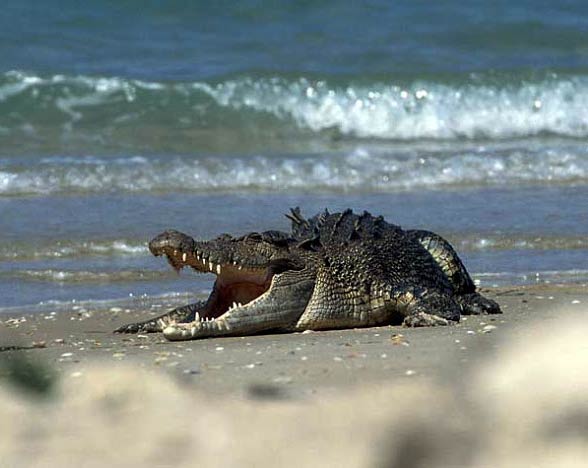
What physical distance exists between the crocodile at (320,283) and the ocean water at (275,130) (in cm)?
125

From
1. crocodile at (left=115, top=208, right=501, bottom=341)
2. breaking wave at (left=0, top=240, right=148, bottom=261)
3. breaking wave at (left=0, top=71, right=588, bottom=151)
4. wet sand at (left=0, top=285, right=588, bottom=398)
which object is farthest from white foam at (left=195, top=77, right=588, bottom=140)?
crocodile at (left=115, top=208, right=501, bottom=341)

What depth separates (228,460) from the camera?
3.52 meters

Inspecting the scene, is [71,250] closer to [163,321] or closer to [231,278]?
[163,321]

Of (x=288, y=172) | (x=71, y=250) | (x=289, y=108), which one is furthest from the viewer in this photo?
(x=289, y=108)

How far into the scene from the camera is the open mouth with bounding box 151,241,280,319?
7.28m

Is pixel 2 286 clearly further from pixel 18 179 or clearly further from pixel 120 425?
pixel 120 425

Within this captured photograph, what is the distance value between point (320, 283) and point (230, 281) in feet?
Answer: 1.65

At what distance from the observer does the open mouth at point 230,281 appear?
728 cm

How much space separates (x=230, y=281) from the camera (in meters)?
7.55

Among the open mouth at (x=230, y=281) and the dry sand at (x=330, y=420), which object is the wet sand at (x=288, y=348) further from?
the dry sand at (x=330, y=420)

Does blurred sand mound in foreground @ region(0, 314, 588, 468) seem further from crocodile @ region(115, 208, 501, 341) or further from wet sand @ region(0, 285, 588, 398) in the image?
crocodile @ region(115, 208, 501, 341)

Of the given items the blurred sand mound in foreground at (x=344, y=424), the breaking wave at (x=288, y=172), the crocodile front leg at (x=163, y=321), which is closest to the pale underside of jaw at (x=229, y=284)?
the crocodile front leg at (x=163, y=321)

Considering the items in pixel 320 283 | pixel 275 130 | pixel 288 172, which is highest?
pixel 275 130

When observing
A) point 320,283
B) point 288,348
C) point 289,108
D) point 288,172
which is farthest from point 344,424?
point 289,108
